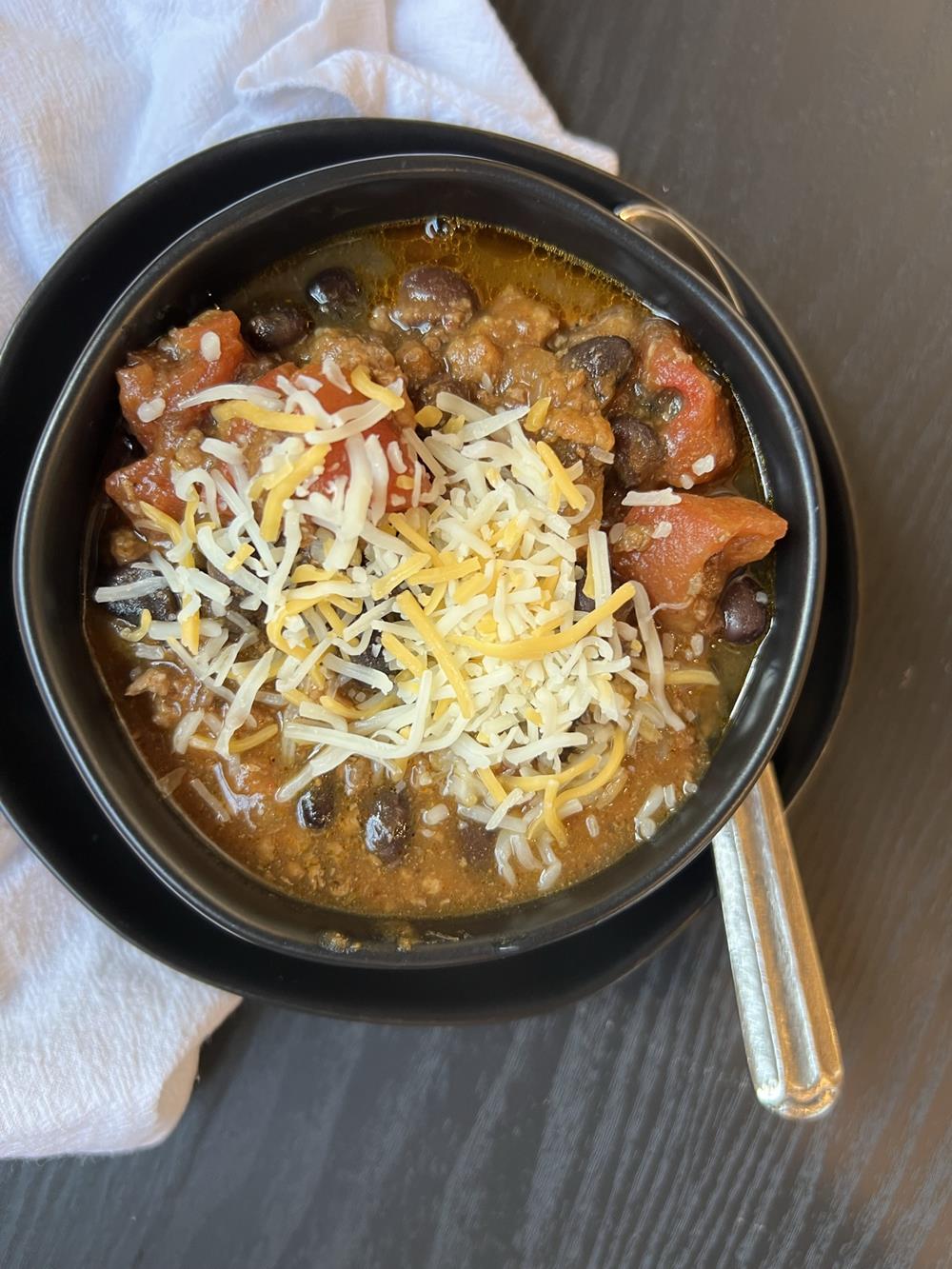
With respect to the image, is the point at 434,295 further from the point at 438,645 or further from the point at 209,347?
the point at 438,645

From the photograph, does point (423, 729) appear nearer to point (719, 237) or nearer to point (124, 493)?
point (124, 493)

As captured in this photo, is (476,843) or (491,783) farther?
(476,843)

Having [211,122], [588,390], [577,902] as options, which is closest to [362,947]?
[577,902]

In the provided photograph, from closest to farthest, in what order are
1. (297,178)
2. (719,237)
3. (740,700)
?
1. (297,178)
2. (740,700)
3. (719,237)

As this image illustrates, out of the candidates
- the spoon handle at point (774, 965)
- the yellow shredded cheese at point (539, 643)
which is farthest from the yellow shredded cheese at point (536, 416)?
the spoon handle at point (774, 965)

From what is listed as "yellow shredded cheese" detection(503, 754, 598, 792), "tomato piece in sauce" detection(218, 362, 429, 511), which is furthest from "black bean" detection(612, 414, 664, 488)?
"yellow shredded cheese" detection(503, 754, 598, 792)

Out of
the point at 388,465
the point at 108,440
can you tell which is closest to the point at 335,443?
the point at 388,465

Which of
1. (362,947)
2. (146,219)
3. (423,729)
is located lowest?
(362,947)

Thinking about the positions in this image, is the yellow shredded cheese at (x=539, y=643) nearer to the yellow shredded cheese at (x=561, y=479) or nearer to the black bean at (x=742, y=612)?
the yellow shredded cheese at (x=561, y=479)
